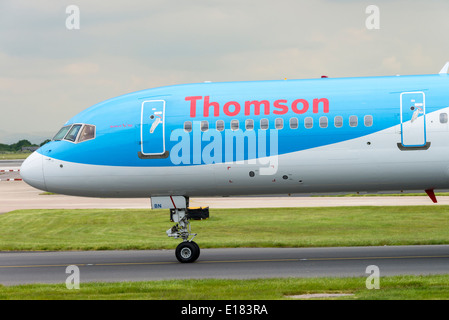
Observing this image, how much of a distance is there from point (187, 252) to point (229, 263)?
1.38 metres

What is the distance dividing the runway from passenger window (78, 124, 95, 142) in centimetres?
406

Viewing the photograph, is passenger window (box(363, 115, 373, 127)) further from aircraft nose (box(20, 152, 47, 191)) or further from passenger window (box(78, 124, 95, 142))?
aircraft nose (box(20, 152, 47, 191))

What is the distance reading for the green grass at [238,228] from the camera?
2741 centimetres

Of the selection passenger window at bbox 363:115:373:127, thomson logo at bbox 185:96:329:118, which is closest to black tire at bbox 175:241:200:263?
thomson logo at bbox 185:96:329:118

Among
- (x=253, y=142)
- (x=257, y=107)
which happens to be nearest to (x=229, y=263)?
(x=253, y=142)

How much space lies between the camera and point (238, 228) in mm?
32656

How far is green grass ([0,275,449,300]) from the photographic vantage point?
609 inches
